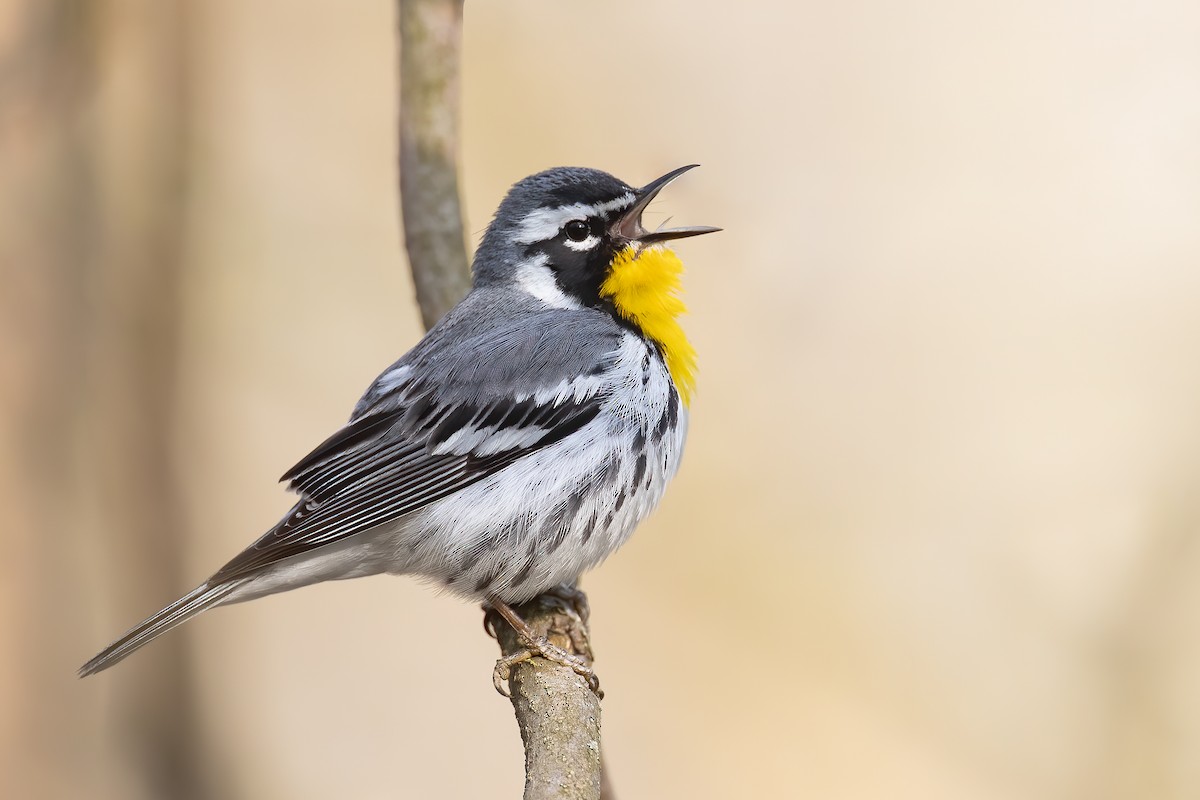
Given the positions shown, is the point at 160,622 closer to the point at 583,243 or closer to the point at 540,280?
the point at 540,280

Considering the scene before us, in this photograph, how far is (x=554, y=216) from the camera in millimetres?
4852

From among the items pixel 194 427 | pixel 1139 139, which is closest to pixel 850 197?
pixel 1139 139

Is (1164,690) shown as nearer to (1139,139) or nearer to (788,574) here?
(788,574)

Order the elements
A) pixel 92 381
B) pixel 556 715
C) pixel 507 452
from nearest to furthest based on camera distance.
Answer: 1. pixel 556 715
2. pixel 507 452
3. pixel 92 381

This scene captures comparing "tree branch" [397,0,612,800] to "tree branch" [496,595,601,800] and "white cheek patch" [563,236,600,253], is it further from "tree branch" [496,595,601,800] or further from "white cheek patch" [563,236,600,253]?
"white cheek patch" [563,236,600,253]

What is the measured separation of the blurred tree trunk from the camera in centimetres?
609

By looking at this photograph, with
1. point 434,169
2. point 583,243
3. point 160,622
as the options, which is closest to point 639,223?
point 583,243

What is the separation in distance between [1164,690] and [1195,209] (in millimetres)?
2877

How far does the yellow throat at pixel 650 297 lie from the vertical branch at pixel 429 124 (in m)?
0.73

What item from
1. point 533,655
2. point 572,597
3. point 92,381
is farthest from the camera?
point 92,381

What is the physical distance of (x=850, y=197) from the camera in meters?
7.38

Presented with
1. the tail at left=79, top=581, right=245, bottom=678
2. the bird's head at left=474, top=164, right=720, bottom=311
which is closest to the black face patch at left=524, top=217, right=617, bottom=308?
the bird's head at left=474, top=164, right=720, bottom=311

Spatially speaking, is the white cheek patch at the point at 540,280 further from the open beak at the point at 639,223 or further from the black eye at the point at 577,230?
the open beak at the point at 639,223

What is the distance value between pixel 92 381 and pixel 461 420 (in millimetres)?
3369
